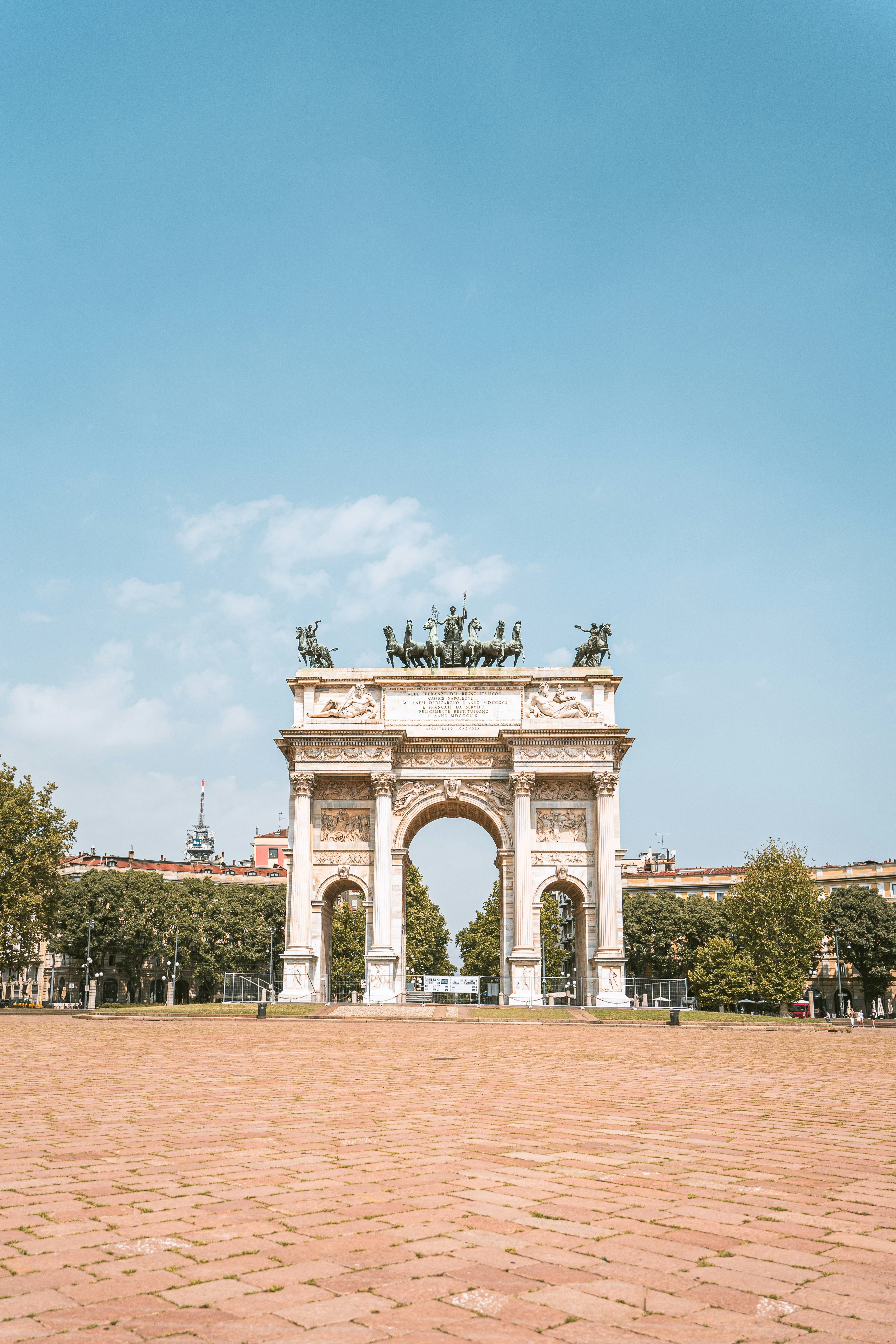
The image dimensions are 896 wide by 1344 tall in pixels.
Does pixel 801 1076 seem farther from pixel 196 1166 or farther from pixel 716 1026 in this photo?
pixel 716 1026

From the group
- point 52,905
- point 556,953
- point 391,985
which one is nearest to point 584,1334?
point 391,985

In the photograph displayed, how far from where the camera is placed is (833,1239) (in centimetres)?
587

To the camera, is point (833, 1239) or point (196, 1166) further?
point (196, 1166)

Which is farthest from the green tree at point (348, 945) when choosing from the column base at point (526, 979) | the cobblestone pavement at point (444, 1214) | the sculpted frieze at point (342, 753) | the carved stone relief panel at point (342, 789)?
the cobblestone pavement at point (444, 1214)

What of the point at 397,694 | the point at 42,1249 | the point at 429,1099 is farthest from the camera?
the point at 397,694

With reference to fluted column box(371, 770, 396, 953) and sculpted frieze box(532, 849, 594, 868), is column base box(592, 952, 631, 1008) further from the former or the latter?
fluted column box(371, 770, 396, 953)

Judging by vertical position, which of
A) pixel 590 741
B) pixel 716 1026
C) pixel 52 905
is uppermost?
pixel 590 741

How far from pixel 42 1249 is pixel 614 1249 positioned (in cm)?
289

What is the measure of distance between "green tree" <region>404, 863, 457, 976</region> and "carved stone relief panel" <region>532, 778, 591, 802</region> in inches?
1465

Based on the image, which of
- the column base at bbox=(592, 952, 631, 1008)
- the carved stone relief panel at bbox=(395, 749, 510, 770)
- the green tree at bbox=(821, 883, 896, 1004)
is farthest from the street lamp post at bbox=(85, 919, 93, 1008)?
the green tree at bbox=(821, 883, 896, 1004)

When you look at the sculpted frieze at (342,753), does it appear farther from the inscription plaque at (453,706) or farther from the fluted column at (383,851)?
the inscription plaque at (453,706)

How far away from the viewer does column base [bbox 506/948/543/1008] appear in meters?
51.7

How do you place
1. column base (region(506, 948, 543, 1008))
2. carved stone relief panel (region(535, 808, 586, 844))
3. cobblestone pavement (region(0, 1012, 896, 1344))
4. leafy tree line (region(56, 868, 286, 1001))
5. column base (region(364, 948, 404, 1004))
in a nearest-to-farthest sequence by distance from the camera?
cobblestone pavement (region(0, 1012, 896, 1344)), column base (region(506, 948, 543, 1008)), column base (region(364, 948, 404, 1004)), carved stone relief panel (region(535, 808, 586, 844)), leafy tree line (region(56, 868, 286, 1001))

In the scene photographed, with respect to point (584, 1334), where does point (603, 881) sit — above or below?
above
